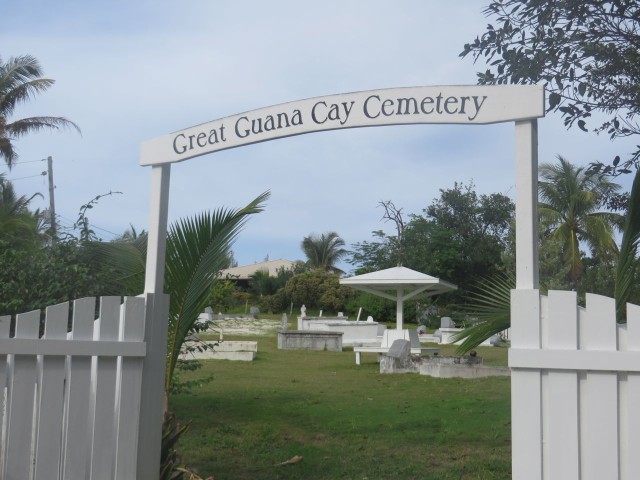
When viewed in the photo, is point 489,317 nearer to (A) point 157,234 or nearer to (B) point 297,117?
(B) point 297,117

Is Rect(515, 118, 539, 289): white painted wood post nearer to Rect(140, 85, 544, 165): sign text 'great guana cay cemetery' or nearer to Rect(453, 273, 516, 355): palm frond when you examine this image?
Rect(140, 85, 544, 165): sign text 'great guana cay cemetery'

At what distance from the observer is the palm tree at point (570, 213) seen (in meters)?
29.5

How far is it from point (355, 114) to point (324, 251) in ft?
199

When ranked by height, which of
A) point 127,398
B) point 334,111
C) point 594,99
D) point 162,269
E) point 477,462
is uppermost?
point 594,99

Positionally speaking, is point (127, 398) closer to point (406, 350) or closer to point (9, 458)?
point (9, 458)

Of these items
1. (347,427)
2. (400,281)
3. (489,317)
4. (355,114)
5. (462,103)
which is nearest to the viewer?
(462,103)

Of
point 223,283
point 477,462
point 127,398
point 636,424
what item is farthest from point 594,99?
point 223,283

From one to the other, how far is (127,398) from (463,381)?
938 cm

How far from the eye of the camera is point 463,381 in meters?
13.3

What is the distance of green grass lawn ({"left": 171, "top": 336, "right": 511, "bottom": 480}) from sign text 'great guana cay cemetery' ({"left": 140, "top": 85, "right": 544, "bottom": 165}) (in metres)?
3.17

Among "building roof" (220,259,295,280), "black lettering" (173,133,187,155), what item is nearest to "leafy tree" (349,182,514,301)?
"building roof" (220,259,295,280)

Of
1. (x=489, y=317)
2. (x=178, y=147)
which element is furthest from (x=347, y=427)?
(x=178, y=147)

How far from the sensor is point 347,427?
8898mm

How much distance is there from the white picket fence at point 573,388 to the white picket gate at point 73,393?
2.26 meters
